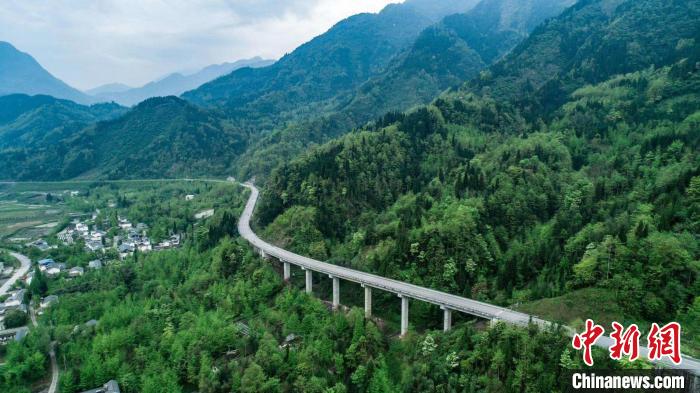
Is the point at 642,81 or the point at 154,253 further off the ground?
the point at 642,81

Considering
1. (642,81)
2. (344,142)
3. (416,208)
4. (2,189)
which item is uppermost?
(642,81)

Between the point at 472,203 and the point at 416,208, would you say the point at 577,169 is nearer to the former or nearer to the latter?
the point at 472,203

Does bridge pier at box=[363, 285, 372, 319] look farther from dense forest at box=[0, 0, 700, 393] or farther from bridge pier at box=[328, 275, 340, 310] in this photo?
bridge pier at box=[328, 275, 340, 310]

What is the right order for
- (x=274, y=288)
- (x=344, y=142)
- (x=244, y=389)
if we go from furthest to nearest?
(x=344, y=142) → (x=274, y=288) → (x=244, y=389)

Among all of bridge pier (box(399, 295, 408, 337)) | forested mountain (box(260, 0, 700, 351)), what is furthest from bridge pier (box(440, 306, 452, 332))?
forested mountain (box(260, 0, 700, 351))

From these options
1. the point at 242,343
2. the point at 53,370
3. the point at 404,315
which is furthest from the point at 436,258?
the point at 53,370

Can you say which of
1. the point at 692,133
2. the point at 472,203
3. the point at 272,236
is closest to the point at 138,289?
the point at 272,236

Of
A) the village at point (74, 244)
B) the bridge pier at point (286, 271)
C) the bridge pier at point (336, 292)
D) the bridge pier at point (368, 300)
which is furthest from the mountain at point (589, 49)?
the village at point (74, 244)
